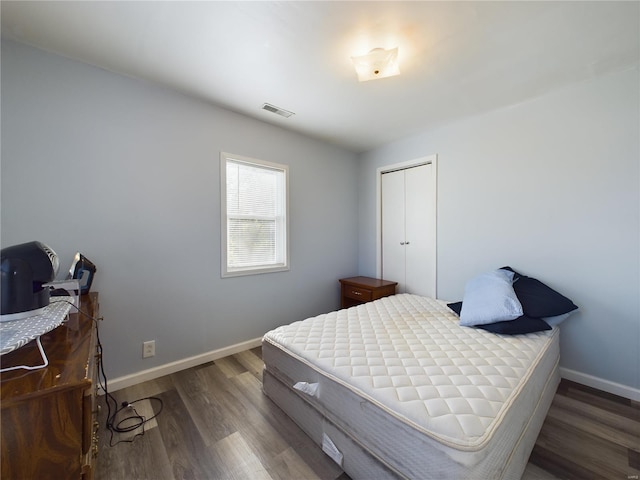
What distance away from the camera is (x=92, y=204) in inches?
72.4

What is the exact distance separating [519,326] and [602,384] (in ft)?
3.23

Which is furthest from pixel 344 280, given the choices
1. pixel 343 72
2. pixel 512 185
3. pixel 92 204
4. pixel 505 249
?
pixel 92 204

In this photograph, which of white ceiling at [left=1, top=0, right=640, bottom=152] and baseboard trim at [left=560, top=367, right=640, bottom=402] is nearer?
white ceiling at [left=1, top=0, right=640, bottom=152]

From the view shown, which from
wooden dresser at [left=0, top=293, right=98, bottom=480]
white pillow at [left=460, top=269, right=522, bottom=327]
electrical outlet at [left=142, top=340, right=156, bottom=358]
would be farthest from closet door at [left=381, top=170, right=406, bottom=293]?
wooden dresser at [left=0, top=293, right=98, bottom=480]

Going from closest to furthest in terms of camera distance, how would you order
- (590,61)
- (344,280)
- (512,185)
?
1. (590,61)
2. (512,185)
3. (344,280)

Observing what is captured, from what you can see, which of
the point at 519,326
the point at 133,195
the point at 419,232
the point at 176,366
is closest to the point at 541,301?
the point at 519,326

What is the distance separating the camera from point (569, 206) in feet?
6.91

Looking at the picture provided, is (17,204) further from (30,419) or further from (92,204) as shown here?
(30,419)

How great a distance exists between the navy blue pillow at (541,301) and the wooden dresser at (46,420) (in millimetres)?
2500

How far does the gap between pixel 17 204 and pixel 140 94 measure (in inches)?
44.7

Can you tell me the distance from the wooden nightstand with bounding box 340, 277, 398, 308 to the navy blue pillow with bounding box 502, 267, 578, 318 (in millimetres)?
1342

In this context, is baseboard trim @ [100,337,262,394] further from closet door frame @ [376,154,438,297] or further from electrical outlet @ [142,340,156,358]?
closet door frame @ [376,154,438,297]

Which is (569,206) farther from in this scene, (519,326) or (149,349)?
(149,349)

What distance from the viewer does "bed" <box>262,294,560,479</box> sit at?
98cm
